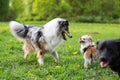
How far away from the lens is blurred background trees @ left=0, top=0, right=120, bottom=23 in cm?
4697

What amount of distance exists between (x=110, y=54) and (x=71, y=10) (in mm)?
41880

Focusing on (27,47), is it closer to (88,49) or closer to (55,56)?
(55,56)

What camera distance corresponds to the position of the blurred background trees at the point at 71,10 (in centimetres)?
4697

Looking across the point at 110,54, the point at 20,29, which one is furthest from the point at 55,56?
the point at 110,54

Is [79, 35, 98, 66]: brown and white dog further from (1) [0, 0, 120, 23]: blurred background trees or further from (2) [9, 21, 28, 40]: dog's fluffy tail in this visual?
(1) [0, 0, 120, 23]: blurred background trees

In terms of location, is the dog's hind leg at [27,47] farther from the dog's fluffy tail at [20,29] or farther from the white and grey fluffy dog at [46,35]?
the dog's fluffy tail at [20,29]

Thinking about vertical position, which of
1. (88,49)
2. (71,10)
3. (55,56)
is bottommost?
(71,10)

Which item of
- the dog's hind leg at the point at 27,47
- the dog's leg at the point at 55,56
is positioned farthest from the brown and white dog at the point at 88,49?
the dog's hind leg at the point at 27,47

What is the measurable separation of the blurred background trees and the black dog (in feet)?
122

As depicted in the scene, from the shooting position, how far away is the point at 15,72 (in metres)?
7.96

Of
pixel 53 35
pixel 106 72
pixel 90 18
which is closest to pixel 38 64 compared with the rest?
pixel 53 35

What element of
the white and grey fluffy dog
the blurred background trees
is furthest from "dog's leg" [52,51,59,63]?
the blurred background trees

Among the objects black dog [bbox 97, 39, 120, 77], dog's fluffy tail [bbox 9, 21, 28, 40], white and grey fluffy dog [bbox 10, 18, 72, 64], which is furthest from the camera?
dog's fluffy tail [bbox 9, 21, 28, 40]

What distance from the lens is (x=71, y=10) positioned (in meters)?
48.3
